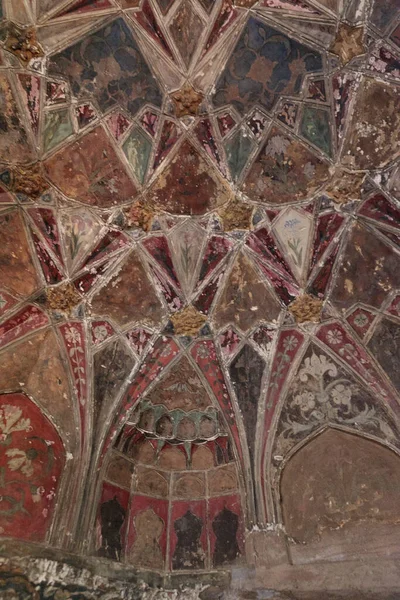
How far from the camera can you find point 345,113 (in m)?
7.29

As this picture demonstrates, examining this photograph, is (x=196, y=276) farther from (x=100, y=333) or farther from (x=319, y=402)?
(x=319, y=402)

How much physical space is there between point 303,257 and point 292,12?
3.51m

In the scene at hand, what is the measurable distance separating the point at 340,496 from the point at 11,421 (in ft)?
17.0

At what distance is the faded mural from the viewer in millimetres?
7082

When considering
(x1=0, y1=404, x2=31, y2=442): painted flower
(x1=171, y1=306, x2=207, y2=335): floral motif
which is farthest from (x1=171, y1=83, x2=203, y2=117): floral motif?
(x1=0, y1=404, x2=31, y2=442): painted flower

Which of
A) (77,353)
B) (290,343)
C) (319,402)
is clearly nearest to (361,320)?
(290,343)

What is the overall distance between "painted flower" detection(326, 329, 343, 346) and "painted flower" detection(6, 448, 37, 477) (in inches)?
198

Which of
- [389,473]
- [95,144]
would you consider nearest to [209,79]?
[95,144]

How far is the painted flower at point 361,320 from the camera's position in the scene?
8.25 meters

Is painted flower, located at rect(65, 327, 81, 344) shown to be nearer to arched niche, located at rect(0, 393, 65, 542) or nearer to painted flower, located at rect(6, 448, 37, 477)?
arched niche, located at rect(0, 393, 65, 542)

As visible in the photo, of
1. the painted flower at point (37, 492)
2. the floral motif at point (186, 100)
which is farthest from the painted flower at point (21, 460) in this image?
the floral motif at point (186, 100)

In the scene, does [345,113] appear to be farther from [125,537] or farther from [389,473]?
[125,537]

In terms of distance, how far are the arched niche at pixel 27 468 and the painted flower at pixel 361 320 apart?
16.7 ft

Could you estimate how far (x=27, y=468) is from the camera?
25.2 feet
